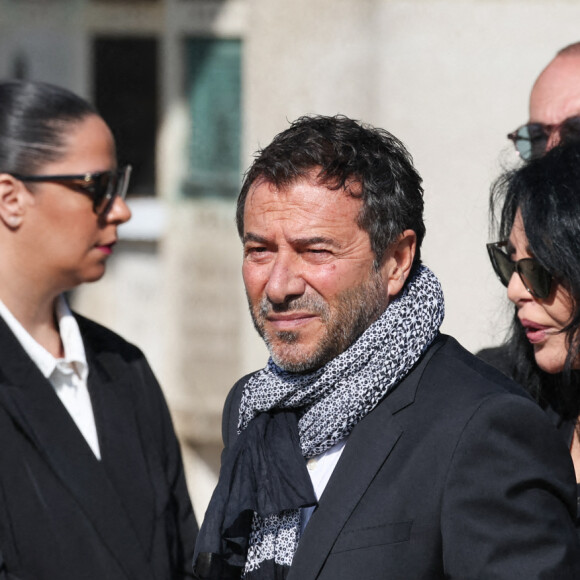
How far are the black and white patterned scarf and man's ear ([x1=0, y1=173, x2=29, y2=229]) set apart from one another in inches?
40.5

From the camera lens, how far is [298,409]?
2398 mm

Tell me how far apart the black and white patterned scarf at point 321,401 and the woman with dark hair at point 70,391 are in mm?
580

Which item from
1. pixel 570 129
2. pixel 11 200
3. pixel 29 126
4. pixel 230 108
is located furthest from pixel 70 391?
pixel 230 108

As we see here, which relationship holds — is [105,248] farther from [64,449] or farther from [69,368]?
[64,449]

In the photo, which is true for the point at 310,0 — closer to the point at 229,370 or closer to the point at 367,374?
the point at 229,370

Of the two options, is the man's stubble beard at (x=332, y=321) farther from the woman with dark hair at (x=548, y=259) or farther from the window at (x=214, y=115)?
the window at (x=214, y=115)

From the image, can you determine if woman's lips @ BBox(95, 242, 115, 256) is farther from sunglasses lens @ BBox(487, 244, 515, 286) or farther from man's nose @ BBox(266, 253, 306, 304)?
sunglasses lens @ BBox(487, 244, 515, 286)

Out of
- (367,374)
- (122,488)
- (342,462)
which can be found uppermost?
(367,374)

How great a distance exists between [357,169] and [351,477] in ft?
2.04

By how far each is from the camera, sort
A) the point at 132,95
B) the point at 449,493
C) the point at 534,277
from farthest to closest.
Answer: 1. the point at 132,95
2. the point at 534,277
3. the point at 449,493

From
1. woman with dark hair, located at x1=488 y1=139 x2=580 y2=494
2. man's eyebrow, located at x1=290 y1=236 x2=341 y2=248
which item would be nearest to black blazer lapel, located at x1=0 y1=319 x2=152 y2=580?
man's eyebrow, located at x1=290 y1=236 x2=341 y2=248

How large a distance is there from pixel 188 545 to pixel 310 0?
283 cm

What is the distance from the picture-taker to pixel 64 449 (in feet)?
9.43

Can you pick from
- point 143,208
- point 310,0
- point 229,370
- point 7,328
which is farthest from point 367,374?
point 143,208
